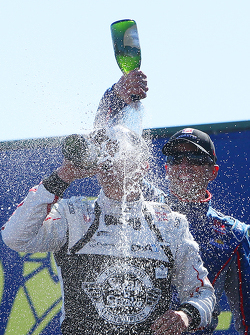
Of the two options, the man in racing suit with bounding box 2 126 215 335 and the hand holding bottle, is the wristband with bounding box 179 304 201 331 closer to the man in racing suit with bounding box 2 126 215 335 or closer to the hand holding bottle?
the man in racing suit with bounding box 2 126 215 335

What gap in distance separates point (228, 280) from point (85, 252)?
0.83 m

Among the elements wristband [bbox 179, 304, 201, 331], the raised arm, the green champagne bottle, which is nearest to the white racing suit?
wristband [bbox 179, 304, 201, 331]

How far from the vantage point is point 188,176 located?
72.1 inches

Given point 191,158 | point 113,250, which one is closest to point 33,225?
point 113,250

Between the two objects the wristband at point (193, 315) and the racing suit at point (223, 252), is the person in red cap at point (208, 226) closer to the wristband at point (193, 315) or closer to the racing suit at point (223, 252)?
the racing suit at point (223, 252)

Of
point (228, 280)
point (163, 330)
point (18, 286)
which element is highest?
point (163, 330)

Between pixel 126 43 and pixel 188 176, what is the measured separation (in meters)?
0.77

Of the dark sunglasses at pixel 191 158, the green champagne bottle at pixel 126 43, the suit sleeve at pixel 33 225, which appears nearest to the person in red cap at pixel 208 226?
the dark sunglasses at pixel 191 158

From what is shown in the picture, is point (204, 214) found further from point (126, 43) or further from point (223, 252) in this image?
point (126, 43)

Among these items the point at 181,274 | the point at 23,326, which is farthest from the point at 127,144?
the point at 23,326

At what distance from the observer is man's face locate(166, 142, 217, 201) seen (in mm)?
1841

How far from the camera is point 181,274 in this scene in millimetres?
1441

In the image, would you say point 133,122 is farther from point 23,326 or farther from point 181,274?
point 23,326

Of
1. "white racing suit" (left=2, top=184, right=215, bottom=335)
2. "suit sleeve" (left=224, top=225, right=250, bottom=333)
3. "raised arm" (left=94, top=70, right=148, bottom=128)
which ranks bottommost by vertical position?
"suit sleeve" (left=224, top=225, right=250, bottom=333)
